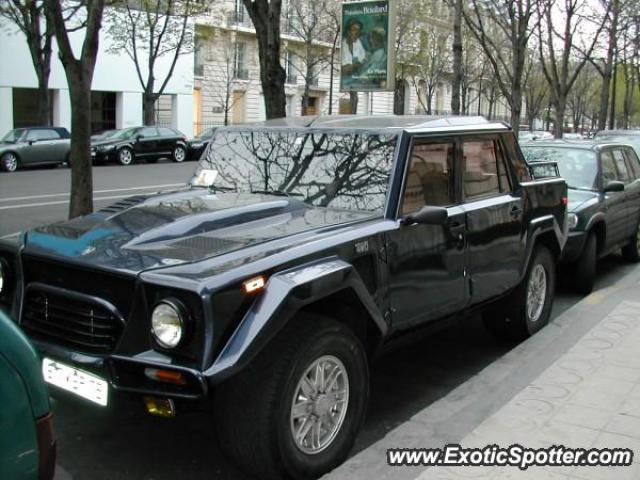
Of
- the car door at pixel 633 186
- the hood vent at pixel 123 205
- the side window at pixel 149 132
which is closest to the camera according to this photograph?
the hood vent at pixel 123 205

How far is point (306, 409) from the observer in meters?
3.39

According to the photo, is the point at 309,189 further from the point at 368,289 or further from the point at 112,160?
the point at 112,160

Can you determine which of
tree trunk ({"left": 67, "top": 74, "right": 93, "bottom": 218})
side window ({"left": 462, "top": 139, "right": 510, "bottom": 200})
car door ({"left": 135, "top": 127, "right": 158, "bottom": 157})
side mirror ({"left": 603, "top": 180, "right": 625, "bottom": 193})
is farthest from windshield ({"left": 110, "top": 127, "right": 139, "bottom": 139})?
side window ({"left": 462, "top": 139, "right": 510, "bottom": 200})

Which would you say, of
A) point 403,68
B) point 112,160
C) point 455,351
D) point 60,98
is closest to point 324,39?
point 403,68

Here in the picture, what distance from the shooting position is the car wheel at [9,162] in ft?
71.2

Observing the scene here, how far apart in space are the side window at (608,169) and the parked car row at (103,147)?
1815cm

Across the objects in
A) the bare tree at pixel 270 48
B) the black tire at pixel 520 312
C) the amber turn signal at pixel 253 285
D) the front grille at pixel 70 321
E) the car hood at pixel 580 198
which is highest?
the bare tree at pixel 270 48

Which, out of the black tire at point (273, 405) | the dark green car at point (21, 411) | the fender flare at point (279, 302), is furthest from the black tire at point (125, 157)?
the dark green car at point (21, 411)

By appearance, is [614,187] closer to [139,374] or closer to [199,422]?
[199,422]

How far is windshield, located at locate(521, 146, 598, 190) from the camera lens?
27.3 feet

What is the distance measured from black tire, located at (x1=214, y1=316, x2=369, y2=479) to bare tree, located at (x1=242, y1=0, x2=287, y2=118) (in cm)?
703

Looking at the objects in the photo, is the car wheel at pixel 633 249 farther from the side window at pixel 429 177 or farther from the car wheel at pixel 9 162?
the car wheel at pixel 9 162

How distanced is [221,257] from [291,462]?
0.97 meters

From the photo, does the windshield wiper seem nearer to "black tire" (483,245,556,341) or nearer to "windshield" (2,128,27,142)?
"black tire" (483,245,556,341)
